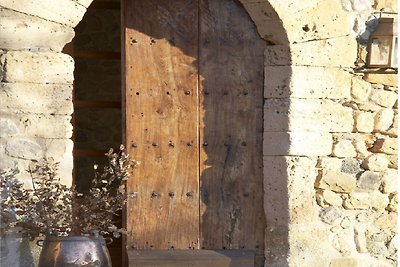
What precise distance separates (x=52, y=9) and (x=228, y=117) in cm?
123

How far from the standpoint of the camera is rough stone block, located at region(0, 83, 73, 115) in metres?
4.22

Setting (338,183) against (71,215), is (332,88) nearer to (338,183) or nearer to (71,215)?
(338,183)

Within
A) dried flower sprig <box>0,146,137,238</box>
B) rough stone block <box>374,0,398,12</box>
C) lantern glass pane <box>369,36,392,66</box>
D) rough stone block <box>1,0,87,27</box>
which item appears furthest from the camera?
rough stone block <box>374,0,398,12</box>

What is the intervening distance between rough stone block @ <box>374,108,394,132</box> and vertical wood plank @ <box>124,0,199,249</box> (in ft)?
3.51

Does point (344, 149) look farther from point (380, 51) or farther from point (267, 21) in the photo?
point (267, 21)

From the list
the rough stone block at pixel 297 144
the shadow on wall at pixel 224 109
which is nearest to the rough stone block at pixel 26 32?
the shadow on wall at pixel 224 109

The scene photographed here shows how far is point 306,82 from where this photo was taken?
15.4ft

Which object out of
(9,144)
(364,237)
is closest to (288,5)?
(364,237)

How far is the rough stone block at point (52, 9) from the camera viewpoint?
421 centimetres

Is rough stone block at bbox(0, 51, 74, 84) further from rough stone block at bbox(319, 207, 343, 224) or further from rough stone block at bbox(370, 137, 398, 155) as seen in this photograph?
rough stone block at bbox(370, 137, 398, 155)

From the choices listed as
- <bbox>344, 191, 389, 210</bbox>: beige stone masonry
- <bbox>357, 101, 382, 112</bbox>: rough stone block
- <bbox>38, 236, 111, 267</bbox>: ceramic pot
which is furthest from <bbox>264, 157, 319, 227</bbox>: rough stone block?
<bbox>38, 236, 111, 267</bbox>: ceramic pot

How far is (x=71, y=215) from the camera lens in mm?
4207

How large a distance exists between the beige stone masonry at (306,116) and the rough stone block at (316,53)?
0.22 meters

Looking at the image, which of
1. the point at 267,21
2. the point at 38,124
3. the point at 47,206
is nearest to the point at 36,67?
the point at 38,124
